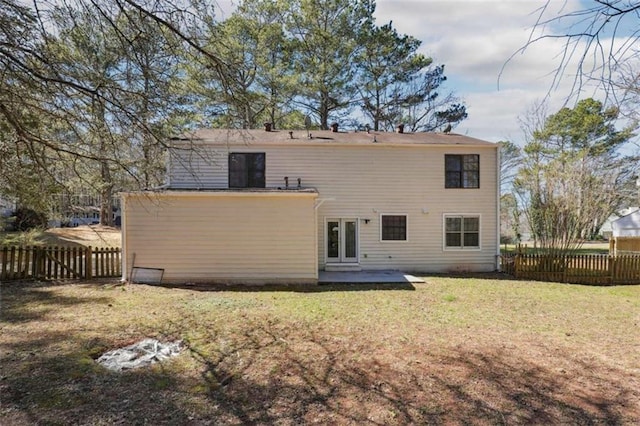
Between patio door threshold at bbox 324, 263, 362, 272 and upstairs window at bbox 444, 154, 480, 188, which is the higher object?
upstairs window at bbox 444, 154, 480, 188

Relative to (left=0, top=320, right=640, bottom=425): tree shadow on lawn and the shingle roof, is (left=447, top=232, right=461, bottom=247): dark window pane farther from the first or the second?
(left=0, top=320, right=640, bottom=425): tree shadow on lawn

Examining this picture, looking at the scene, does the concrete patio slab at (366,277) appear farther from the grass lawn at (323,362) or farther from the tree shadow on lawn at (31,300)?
the tree shadow on lawn at (31,300)

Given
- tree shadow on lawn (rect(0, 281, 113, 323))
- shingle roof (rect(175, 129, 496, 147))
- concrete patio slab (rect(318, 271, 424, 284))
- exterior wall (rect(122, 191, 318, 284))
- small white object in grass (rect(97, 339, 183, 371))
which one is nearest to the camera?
small white object in grass (rect(97, 339, 183, 371))

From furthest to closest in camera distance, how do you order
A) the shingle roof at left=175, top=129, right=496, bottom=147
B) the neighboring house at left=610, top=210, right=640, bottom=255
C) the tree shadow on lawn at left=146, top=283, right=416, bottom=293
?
1. the neighboring house at left=610, top=210, right=640, bottom=255
2. the shingle roof at left=175, top=129, right=496, bottom=147
3. the tree shadow on lawn at left=146, top=283, right=416, bottom=293

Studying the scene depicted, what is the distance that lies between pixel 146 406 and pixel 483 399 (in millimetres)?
3217

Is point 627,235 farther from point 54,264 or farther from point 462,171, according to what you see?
point 54,264

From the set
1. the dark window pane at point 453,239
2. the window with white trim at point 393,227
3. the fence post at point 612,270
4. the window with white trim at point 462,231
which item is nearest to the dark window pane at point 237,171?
the window with white trim at point 393,227

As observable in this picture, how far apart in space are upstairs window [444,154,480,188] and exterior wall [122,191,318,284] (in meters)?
5.81

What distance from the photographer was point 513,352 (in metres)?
5.17

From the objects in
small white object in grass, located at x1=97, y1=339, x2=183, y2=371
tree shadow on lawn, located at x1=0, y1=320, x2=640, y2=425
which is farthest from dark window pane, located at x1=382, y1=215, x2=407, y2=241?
small white object in grass, located at x1=97, y1=339, x2=183, y2=371

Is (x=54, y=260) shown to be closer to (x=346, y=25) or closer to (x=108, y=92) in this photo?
(x=108, y=92)

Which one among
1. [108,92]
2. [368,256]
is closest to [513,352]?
[108,92]

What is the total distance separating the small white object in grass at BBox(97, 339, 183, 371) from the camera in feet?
15.0

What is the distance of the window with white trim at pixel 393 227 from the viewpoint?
533 inches
